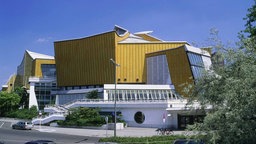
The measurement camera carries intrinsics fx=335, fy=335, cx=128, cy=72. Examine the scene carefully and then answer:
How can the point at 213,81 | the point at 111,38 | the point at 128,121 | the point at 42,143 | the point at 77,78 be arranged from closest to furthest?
the point at 213,81 < the point at 42,143 < the point at 128,121 < the point at 111,38 < the point at 77,78

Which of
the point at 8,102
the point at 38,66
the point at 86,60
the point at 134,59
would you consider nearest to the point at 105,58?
the point at 86,60

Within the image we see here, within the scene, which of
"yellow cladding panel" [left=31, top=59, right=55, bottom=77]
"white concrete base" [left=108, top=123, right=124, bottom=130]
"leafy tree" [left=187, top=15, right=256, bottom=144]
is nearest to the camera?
"leafy tree" [left=187, top=15, right=256, bottom=144]

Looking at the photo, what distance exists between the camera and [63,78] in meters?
86.1

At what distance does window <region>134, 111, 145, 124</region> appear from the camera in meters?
54.8

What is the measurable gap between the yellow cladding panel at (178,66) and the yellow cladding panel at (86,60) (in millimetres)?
13817

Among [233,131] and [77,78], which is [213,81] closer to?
[233,131]

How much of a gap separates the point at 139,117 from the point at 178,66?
19.0m

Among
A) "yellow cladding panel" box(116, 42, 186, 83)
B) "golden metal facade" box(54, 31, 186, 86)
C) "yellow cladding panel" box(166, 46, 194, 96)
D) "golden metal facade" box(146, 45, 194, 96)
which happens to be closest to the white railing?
"golden metal facade" box(54, 31, 186, 86)

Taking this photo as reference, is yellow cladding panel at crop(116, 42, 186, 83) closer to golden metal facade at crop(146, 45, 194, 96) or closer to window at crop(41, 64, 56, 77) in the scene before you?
golden metal facade at crop(146, 45, 194, 96)

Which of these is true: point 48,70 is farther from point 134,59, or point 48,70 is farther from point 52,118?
point 52,118

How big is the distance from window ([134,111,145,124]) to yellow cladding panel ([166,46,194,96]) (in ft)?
45.3

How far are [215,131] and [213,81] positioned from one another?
176 centimetres

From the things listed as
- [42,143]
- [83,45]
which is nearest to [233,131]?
[42,143]

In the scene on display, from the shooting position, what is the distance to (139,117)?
55.2 metres
